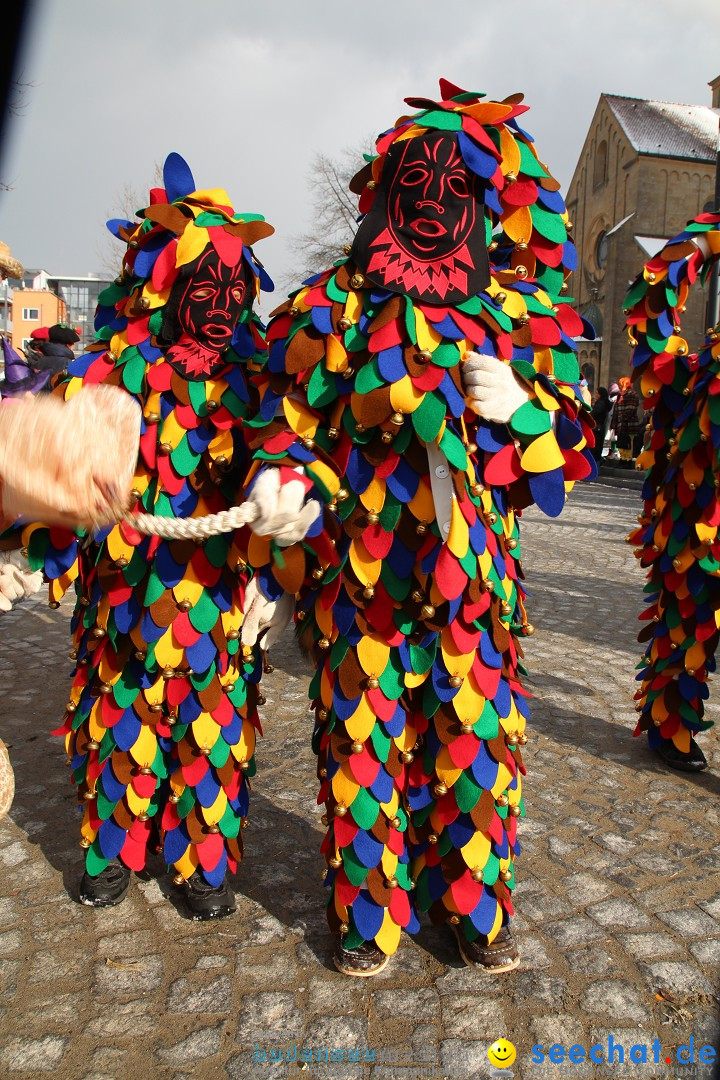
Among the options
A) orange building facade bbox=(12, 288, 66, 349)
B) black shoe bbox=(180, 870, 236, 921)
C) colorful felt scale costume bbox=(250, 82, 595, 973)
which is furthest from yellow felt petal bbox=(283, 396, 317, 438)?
orange building facade bbox=(12, 288, 66, 349)

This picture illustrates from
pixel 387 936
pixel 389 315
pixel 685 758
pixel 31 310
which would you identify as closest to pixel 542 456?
pixel 389 315

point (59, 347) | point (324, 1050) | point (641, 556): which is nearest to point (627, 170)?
point (59, 347)

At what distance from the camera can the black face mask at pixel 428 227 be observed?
187 cm

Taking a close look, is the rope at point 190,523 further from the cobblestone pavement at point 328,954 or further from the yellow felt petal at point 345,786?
the cobblestone pavement at point 328,954

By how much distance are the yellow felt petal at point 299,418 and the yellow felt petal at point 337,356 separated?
0.38 ft

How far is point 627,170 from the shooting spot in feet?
106

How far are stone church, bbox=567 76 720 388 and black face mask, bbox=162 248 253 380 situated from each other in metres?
29.7

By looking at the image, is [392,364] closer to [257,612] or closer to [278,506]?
[278,506]

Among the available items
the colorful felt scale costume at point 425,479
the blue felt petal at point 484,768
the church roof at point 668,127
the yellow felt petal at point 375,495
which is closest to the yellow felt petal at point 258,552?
the colorful felt scale costume at point 425,479

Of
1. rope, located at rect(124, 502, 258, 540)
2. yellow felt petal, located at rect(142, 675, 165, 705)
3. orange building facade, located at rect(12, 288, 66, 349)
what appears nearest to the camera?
rope, located at rect(124, 502, 258, 540)

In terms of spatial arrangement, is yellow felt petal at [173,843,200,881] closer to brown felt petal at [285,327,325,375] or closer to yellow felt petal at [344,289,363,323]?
brown felt petal at [285,327,325,375]

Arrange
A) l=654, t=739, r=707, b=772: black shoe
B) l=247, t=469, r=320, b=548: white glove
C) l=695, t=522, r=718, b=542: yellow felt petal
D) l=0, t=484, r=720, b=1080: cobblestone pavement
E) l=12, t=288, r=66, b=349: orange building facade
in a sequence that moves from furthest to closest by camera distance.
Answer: l=12, t=288, r=66, b=349: orange building facade, l=654, t=739, r=707, b=772: black shoe, l=695, t=522, r=718, b=542: yellow felt petal, l=0, t=484, r=720, b=1080: cobblestone pavement, l=247, t=469, r=320, b=548: white glove

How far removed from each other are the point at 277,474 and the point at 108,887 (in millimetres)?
1405

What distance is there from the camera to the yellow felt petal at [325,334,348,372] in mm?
1940
